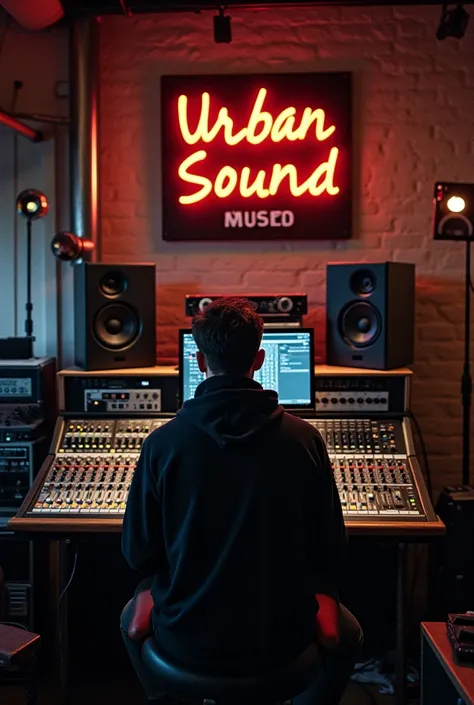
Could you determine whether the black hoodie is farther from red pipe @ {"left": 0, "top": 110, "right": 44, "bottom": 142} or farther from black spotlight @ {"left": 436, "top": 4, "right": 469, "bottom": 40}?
black spotlight @ {"left": 436, "top": 4, "right": 469, "bottom": 40}

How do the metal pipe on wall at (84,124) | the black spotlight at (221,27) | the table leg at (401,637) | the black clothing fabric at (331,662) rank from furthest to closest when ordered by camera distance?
the metal pipe on wall at (84,124) < the black spotlight at (221,27) < the table leg at (401,637) < the black clothing fabric at (331,662)

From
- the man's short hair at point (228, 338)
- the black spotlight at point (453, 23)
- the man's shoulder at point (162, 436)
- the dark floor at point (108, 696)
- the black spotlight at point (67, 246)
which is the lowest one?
the dark floor at point (108, 696)

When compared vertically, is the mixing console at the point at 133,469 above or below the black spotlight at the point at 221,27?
below

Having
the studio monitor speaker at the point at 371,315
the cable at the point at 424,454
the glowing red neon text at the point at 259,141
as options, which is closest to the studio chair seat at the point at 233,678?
the studio monitor speaker at the point at 371,315

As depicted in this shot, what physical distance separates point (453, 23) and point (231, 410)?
2.07 metres

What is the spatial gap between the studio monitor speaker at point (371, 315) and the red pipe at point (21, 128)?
1382 millimetres

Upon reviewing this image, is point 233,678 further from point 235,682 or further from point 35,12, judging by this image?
point 35,12

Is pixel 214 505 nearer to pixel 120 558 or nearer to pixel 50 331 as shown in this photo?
pixel 120 558

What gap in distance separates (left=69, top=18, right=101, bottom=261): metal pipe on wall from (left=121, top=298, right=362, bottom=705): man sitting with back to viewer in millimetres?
1625

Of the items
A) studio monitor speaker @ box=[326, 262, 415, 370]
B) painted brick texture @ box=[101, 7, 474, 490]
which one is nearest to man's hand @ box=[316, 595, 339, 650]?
studio monitor speaker @ box=[326, 262, 415, 370]

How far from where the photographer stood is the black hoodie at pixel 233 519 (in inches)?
69.6

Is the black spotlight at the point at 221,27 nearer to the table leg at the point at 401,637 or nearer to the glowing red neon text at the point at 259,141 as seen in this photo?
the glowing red neon text at the point at 259,141

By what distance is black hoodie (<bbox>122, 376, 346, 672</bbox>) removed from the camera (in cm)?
177

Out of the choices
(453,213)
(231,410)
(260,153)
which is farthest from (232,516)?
(260,153)
